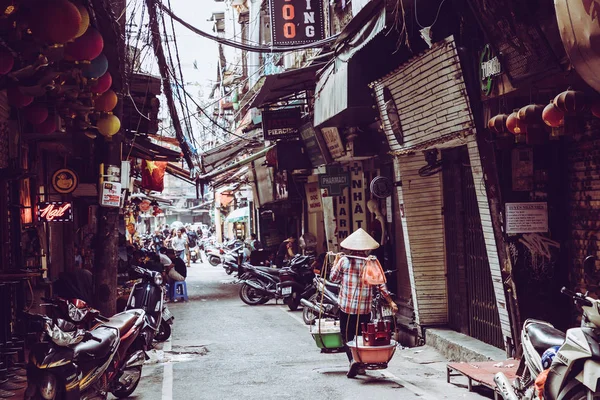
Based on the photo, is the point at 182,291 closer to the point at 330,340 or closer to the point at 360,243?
the point at 330,340

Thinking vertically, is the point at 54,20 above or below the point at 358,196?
above

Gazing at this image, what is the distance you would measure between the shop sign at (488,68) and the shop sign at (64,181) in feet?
24.5

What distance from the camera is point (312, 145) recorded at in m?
20.7

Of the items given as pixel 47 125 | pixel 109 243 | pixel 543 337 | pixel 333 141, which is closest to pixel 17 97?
pixel 47 125

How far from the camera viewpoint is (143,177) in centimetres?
2533

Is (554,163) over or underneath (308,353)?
over

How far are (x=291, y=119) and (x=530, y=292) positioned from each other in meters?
12.7

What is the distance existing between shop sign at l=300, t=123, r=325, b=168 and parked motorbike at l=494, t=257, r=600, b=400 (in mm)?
12885

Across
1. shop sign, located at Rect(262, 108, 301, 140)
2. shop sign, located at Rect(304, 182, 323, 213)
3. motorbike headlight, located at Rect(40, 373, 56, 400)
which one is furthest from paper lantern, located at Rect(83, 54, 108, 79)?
shop sign, located at Rect(304, 182, 323, 213)

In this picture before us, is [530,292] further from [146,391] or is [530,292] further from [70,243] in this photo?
[70,243]

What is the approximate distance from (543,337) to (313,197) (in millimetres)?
17691

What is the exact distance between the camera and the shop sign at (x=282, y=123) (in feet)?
71.5

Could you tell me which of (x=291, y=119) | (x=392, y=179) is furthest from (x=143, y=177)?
(x=392, y=179)

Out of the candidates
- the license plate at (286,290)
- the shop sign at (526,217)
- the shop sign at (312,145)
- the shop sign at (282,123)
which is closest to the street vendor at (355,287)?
the shop sign at (526,217)
